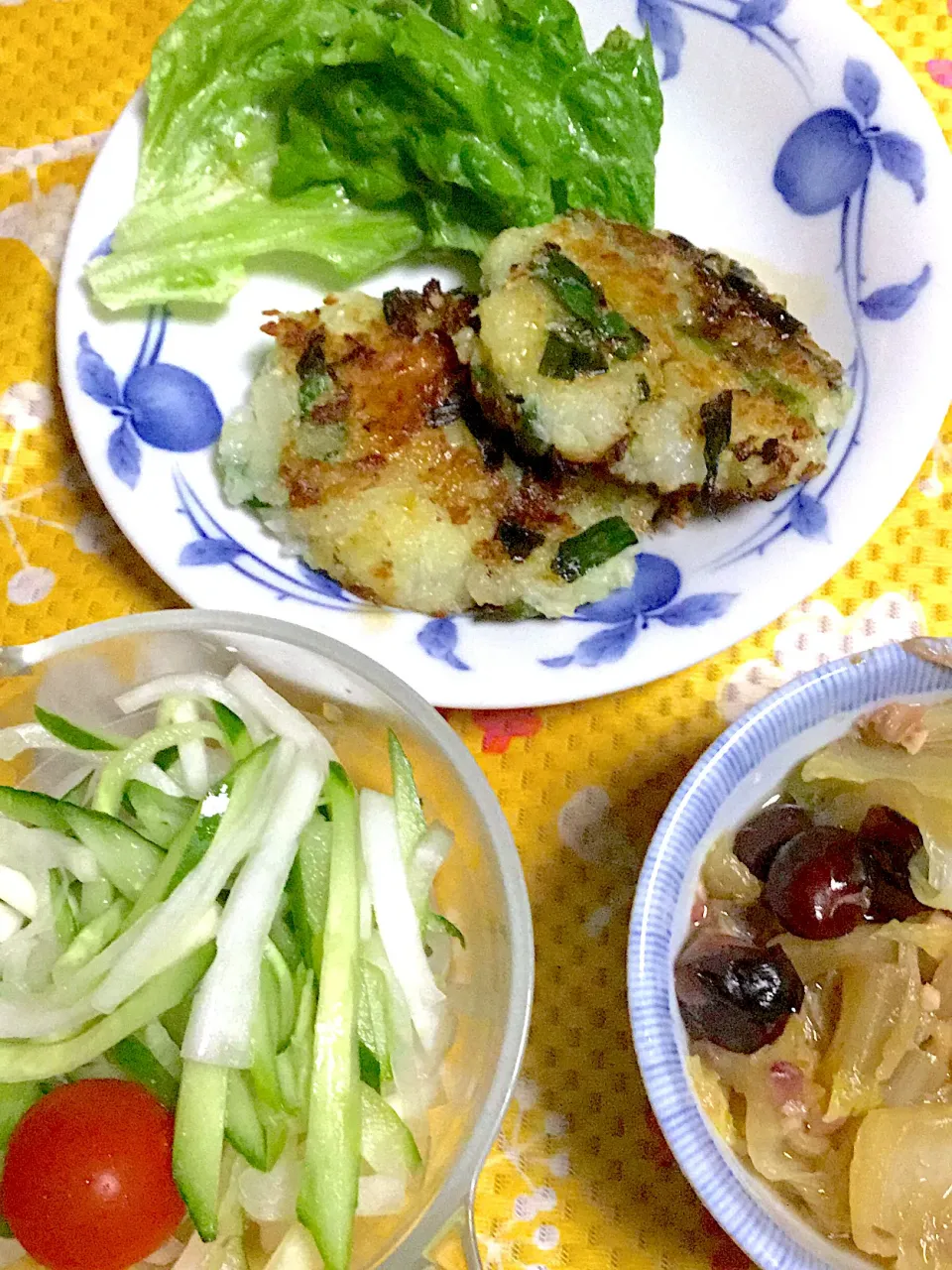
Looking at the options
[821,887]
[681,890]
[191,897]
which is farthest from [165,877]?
[821,887]

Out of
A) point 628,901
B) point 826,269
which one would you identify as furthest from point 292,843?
point 826,269

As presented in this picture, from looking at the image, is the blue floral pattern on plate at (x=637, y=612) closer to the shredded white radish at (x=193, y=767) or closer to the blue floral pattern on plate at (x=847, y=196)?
the blue floral pattern on plate at (x=847, y=196)

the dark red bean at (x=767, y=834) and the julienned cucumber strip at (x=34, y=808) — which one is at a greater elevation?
the dark red bean at (x=767, y=834)

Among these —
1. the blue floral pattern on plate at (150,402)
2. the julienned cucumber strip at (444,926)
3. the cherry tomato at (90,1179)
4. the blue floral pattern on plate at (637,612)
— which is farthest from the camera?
the blue floral pattern on plate at (150,402)

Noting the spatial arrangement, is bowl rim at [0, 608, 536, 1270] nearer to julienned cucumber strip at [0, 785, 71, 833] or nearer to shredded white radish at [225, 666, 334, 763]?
shredded white radish at [225, 666, 334, 763]

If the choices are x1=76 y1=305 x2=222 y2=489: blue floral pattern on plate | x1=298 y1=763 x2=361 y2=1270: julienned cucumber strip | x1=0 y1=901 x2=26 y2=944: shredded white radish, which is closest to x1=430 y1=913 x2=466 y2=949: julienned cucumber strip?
x1=298 y1=763 x2=361 y2=1270: julienned cucumber strip

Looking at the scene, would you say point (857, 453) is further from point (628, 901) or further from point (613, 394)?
point (628, 901)

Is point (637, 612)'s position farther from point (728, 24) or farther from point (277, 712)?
point (728, 24)

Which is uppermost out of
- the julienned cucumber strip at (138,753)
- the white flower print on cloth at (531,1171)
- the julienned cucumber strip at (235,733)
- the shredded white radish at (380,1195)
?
the julienned cucumber strip at (235,733)

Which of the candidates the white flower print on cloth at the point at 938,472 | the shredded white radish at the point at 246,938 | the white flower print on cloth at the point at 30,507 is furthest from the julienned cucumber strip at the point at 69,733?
the white flower print on cloth at the point at 938,472
